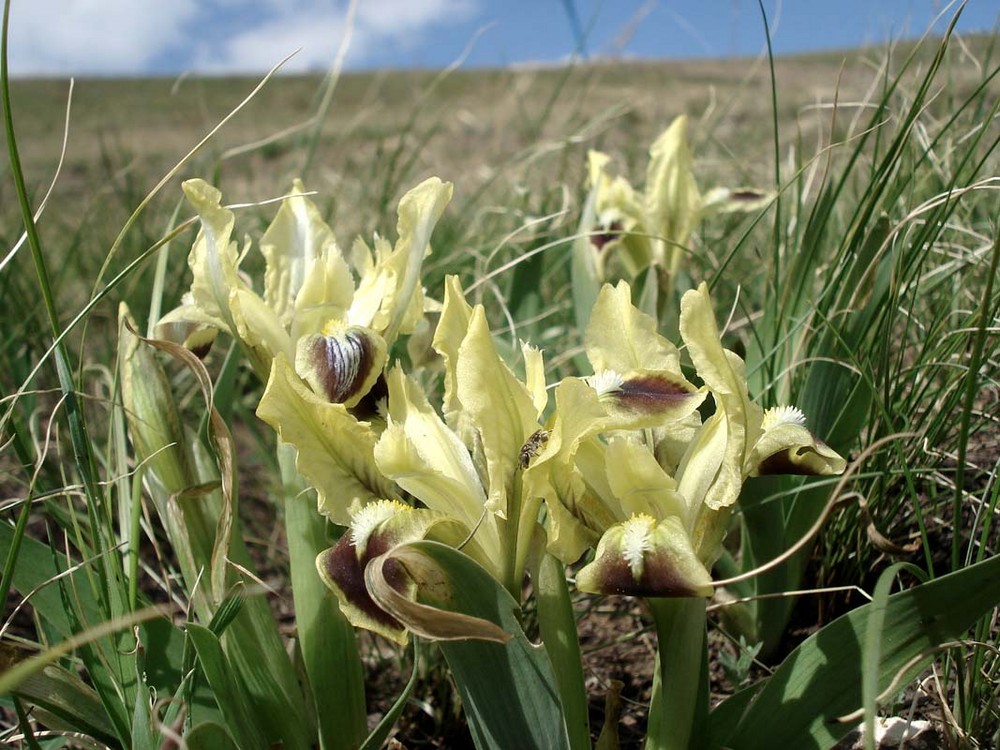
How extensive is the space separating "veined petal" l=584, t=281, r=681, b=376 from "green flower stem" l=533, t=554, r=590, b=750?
0.24 m

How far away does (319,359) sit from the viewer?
1083mm

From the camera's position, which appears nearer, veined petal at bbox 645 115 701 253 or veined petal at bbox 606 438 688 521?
veined petal at bbox 606 438 688 521

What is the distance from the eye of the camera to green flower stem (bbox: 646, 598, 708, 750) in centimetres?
90

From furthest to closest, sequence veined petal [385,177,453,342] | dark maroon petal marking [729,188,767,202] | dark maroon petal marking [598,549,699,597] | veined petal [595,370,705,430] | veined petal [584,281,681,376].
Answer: dark maroon petal marking [729,188,767,202] → veined petal [385,177,453,342] → veined petal [584,281,681,376] → veined petal [595,370,705,430] → dark maroon petal marking [598,549,699,597]

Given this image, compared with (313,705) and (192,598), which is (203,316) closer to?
(192,598)

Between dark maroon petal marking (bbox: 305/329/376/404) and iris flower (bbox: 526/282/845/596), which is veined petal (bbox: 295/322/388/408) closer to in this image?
dark maroon petal marking (bbox: 305/329/376/404)

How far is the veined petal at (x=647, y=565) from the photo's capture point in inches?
30.5

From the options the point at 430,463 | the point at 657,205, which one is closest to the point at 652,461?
the point at 430,463

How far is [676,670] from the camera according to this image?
901 millimetres

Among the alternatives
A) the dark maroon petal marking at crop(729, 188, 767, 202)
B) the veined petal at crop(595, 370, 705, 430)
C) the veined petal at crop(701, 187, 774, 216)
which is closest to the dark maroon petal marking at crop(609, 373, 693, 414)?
the veined petal at crop(595, 370, 705, 430)

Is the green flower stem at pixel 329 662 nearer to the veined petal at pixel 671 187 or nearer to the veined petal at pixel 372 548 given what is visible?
the veined petal at pixel 372 548

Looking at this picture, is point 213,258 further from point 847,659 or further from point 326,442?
point 847,659

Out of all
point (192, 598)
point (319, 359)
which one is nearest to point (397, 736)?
point (192, 598)

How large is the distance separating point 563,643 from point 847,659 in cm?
28
